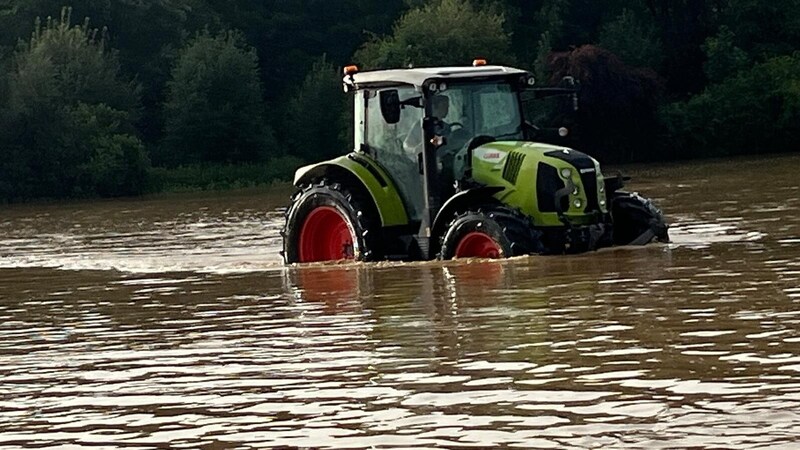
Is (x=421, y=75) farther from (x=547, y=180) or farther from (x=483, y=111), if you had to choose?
(x=547, y=180)

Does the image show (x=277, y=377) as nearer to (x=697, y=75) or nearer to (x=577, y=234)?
(x=577, y=234)

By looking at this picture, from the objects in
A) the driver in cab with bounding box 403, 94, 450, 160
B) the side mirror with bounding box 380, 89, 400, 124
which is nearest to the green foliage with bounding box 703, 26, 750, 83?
the driver in cab with bounding box 403, 94, 450, 160

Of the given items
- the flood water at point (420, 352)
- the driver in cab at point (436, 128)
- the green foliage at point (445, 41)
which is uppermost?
the green foliage at point (445, 41)

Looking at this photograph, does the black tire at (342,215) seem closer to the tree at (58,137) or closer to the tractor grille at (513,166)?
the tractor grille at (513,166)

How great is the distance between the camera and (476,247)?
15094 millimetres

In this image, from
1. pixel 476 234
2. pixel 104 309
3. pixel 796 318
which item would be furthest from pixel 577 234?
pixel 796 318

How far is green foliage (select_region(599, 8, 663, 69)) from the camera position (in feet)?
182

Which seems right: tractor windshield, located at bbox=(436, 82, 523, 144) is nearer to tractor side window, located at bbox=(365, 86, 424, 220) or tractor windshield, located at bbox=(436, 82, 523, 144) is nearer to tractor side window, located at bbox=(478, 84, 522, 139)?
tractor side window, located at bbox=(478, 84, 522, 139)

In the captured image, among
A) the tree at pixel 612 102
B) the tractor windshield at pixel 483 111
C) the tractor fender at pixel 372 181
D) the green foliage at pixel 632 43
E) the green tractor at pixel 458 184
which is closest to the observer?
the green tractor at pixel 458 184

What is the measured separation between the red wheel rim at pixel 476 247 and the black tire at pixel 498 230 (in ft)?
0.11

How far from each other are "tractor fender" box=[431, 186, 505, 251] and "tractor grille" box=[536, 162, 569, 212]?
0.38 meters

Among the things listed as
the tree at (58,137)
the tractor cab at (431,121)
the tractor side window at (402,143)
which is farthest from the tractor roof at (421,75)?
the tree at (58,137)

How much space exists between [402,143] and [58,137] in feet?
120

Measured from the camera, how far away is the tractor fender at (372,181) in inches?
632
